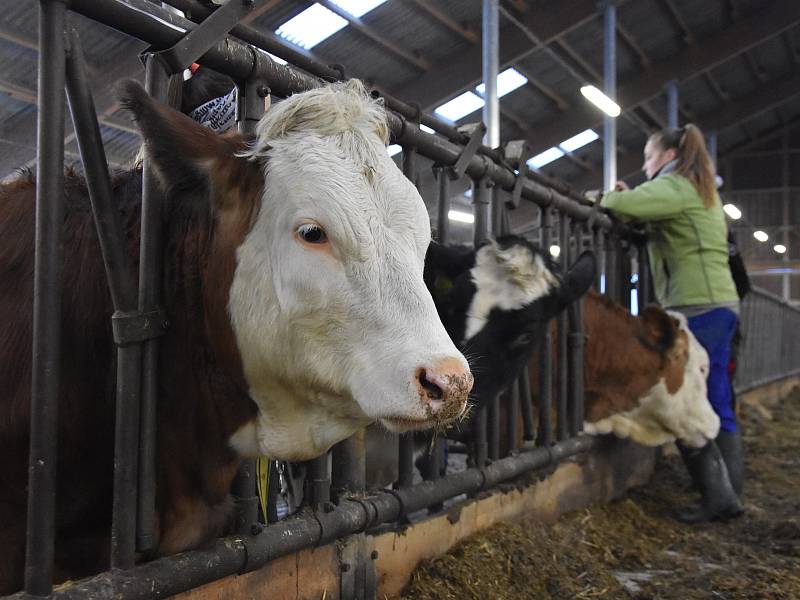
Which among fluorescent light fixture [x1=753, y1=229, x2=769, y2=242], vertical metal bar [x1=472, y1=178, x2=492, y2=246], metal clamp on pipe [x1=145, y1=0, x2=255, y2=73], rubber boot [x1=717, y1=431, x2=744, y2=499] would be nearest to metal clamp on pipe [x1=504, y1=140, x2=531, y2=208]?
vertical metal bar [x1=472, y1=178, x2=492, y2=246]

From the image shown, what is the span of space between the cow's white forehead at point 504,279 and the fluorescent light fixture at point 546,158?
12.0 metres

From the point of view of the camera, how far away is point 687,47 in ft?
42.8

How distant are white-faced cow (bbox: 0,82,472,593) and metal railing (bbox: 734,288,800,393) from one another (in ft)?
23.7

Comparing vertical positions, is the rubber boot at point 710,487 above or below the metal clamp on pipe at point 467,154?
below

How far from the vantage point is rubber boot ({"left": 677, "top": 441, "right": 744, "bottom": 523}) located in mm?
3855

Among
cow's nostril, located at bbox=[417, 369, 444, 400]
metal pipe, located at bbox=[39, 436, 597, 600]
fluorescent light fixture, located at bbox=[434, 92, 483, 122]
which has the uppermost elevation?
fluorescent light fixture, located at bbox=[434, 92, 483, 122]

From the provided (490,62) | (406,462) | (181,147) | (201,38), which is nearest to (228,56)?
(201,38)

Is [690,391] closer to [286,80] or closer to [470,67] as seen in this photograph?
[286,80]

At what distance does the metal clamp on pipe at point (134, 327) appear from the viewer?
4.87ft

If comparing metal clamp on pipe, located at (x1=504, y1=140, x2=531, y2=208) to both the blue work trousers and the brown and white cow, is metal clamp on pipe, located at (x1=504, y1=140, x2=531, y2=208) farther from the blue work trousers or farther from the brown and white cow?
the blue work trousers

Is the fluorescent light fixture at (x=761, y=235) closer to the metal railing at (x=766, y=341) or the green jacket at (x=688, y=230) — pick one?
the metal railing at (x=766, y=341)

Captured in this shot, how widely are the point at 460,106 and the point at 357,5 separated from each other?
3344 millimetres

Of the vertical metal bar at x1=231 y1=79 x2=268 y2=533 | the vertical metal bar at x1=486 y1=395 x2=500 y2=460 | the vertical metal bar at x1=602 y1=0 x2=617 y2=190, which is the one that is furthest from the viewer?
the vertical metal bar at x1=602 y1=0 x2=617 y2=190

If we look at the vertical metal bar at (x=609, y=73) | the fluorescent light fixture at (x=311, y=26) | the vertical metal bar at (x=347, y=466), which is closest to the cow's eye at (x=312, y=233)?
the vertical metal bar at (x=347, y=466)
